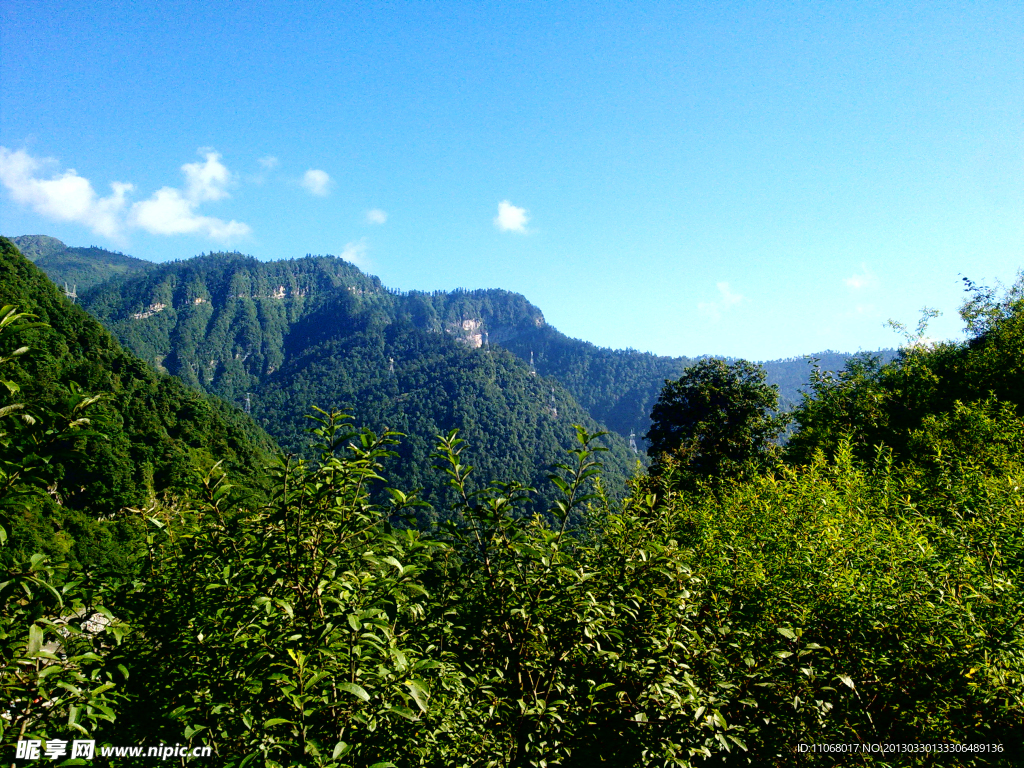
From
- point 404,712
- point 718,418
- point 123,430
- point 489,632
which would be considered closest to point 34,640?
point 404,712

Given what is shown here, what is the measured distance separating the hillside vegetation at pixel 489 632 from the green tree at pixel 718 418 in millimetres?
16212

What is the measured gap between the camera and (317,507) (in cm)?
245

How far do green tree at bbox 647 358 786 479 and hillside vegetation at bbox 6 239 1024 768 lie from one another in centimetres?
1621

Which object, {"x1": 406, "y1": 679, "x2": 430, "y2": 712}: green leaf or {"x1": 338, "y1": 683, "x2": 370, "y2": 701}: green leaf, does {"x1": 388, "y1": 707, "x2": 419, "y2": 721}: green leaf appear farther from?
{"x1": 338, "y1": 683, "x2": 370, "y2": 701}: green leaf

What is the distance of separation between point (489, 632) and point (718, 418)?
22.6m

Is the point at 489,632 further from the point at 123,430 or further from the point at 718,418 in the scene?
the point at 123,430

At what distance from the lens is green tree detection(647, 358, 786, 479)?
72.1 ft

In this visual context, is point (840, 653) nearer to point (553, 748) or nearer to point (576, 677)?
point (576, 677)

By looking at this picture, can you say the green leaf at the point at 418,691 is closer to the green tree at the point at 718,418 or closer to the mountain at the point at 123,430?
the green tree at the point at 718,418

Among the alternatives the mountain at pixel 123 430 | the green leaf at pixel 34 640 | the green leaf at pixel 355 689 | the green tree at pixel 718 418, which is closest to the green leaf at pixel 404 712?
the green leaf at pixel 355 689

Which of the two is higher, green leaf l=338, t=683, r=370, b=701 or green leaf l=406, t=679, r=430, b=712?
green leaf l=338, t=683, r=370, b=701

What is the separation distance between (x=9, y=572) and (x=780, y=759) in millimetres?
3866

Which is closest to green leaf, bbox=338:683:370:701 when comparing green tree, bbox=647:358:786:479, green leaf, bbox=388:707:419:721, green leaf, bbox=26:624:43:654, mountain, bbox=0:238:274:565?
green leaf, bbox=388:707:419:721

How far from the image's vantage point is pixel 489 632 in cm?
303
